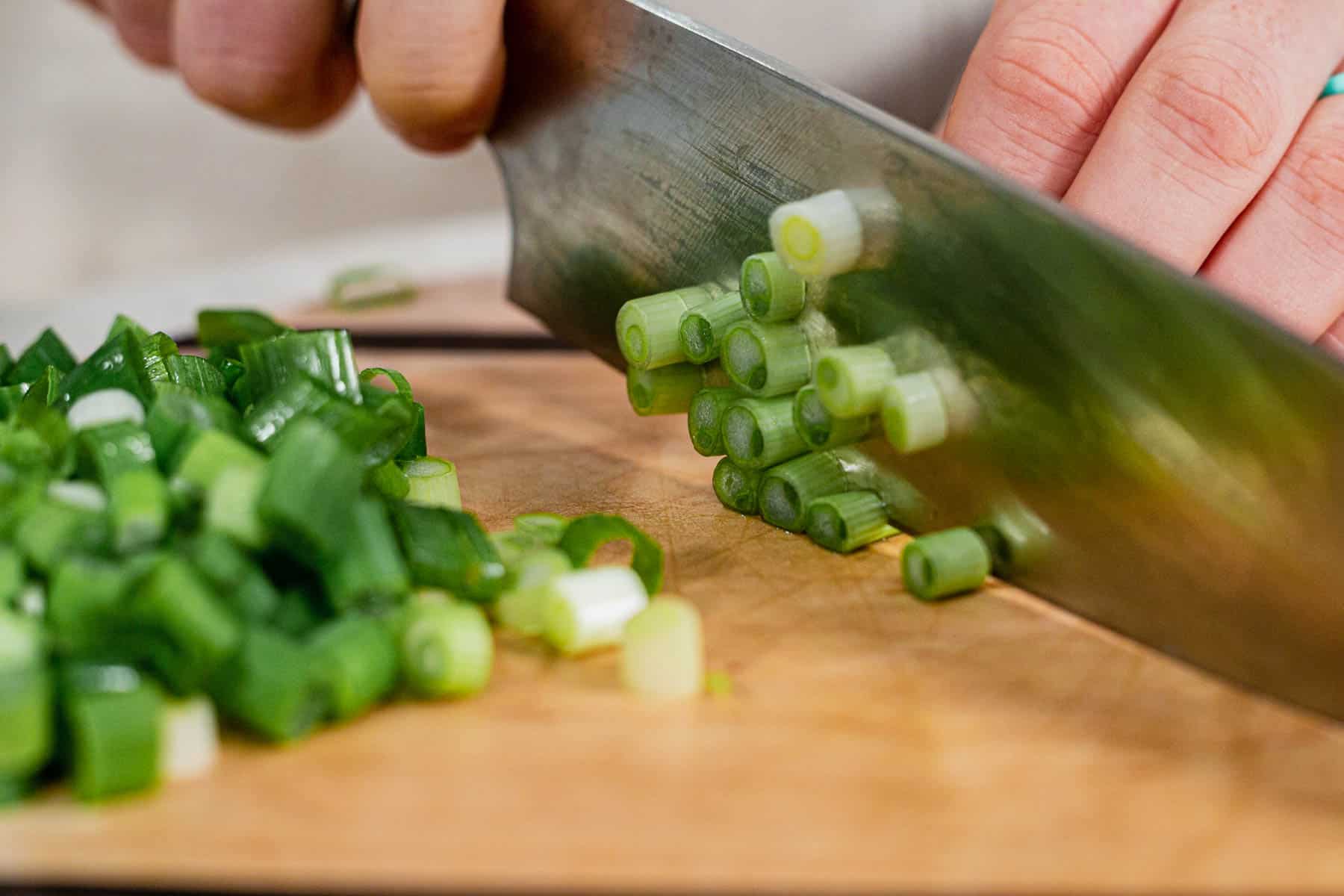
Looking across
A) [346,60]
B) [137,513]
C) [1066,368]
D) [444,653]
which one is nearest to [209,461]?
[137,513]

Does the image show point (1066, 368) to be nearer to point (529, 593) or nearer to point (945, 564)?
point (945, 564)

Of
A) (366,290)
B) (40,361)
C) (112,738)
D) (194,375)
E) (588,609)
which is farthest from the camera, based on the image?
(366,290)

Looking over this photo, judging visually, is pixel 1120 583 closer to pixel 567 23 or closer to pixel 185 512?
pixel 185 512

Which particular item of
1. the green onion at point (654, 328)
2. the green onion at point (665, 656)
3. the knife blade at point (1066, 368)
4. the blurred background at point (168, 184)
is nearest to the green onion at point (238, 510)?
the green onion at point (665, 656)

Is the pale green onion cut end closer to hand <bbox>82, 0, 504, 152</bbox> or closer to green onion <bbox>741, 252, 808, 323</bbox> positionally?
green onion <bbox>741, 252, 808, 323</bbox>

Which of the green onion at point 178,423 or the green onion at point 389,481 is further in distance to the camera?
the green onion at point 389,481

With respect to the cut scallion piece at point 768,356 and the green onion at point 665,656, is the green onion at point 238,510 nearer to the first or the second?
the green onion at point 665,656
